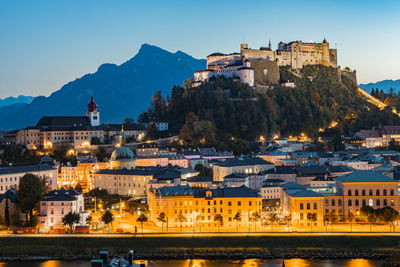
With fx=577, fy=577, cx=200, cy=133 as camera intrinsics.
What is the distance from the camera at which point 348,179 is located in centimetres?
4688

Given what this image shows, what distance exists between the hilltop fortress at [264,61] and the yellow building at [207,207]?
5067 centimetres

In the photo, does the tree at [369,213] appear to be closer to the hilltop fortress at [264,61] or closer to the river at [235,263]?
the river at [235,263]

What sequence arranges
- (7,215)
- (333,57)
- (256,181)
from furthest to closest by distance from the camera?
(333,57)
(256,181)
(7,215)

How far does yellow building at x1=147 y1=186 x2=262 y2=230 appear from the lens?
4341 cm

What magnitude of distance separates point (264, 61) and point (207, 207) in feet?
191

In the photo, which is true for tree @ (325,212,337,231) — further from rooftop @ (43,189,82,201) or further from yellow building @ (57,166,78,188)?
yellow building @ (57,166,78,188)

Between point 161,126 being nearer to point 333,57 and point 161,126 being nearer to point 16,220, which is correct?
point 333,57

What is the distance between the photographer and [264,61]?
98250 mm

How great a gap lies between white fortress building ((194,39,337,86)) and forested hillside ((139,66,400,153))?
2518 millimetres

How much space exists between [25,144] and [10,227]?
110 feet

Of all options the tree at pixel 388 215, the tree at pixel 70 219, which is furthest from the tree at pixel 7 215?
the tree at pixel 388 215

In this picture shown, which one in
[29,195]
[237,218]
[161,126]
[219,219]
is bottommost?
[219,219]

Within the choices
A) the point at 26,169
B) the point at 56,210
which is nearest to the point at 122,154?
the point at 26,169

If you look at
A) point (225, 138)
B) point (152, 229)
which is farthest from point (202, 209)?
point (225, 138)
